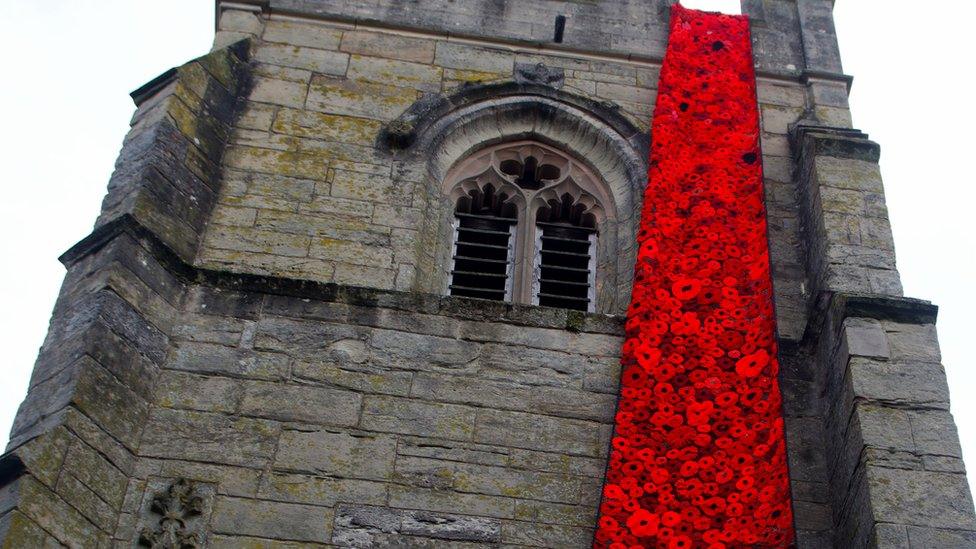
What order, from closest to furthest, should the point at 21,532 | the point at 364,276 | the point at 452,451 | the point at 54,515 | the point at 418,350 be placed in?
the point at 21,532
the point at 54,515
the point at 452,451
the point at 418,350
the point at 364,276

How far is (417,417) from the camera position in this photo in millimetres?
10109

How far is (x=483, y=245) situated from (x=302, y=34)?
2556 millimetres

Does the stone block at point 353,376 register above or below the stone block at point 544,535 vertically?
above

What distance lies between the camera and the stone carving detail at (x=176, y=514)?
9.14 metres

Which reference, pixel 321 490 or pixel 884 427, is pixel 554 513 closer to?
pixel 321 490

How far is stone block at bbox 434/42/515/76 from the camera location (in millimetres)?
13398

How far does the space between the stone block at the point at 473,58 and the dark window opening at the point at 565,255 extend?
135 cm

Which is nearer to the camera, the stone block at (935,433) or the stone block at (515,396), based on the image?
the stone block at (935,433)

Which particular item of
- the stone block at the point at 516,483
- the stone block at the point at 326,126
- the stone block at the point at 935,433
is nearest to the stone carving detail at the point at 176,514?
the stone block at the point at 516,483

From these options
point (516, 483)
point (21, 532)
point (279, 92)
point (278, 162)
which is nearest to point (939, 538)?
point (516, 483)

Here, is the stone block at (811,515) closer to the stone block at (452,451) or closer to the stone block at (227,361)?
the stone block at (452,451)

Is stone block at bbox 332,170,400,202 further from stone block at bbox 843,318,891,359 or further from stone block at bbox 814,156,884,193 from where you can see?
stone block at bbox 843,318,891,359

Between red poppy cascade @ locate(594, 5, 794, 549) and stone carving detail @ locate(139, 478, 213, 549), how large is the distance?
2.17 metres

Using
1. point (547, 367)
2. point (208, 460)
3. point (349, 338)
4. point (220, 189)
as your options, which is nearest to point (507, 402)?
point (547, 367)
